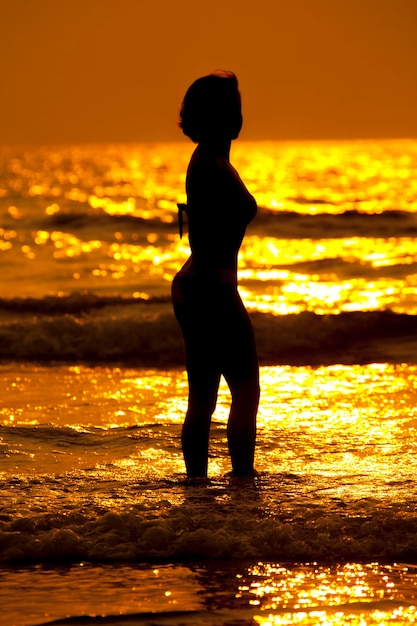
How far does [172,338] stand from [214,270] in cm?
834

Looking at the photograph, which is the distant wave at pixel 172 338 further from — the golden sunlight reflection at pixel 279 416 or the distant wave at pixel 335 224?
the distant wave at pixel 335 224

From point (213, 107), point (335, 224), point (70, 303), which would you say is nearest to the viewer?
point (213, 107)

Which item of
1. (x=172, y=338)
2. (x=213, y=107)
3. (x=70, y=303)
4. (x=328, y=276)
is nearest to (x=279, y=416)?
(x=213, y=107)

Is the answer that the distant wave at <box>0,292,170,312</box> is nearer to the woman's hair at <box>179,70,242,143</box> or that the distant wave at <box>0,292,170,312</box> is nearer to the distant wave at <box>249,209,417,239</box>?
the woman's hair at <box>179,70,242,143</box>

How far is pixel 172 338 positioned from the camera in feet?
46.0

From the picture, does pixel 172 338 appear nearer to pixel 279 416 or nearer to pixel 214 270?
pixel 279 416

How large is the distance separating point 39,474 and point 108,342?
7433 millimetres

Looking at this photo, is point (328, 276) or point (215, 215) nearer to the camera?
point (215, 215)

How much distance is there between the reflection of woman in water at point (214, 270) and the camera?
5602 mm

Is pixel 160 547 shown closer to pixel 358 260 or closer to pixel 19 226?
pixel 358 260

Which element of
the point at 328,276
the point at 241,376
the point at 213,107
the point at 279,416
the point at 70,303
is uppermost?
the point at 328,276

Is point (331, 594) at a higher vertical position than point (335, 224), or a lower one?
lower

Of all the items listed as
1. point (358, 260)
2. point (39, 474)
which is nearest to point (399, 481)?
point (39, 474)

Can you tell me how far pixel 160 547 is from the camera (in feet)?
17.1
